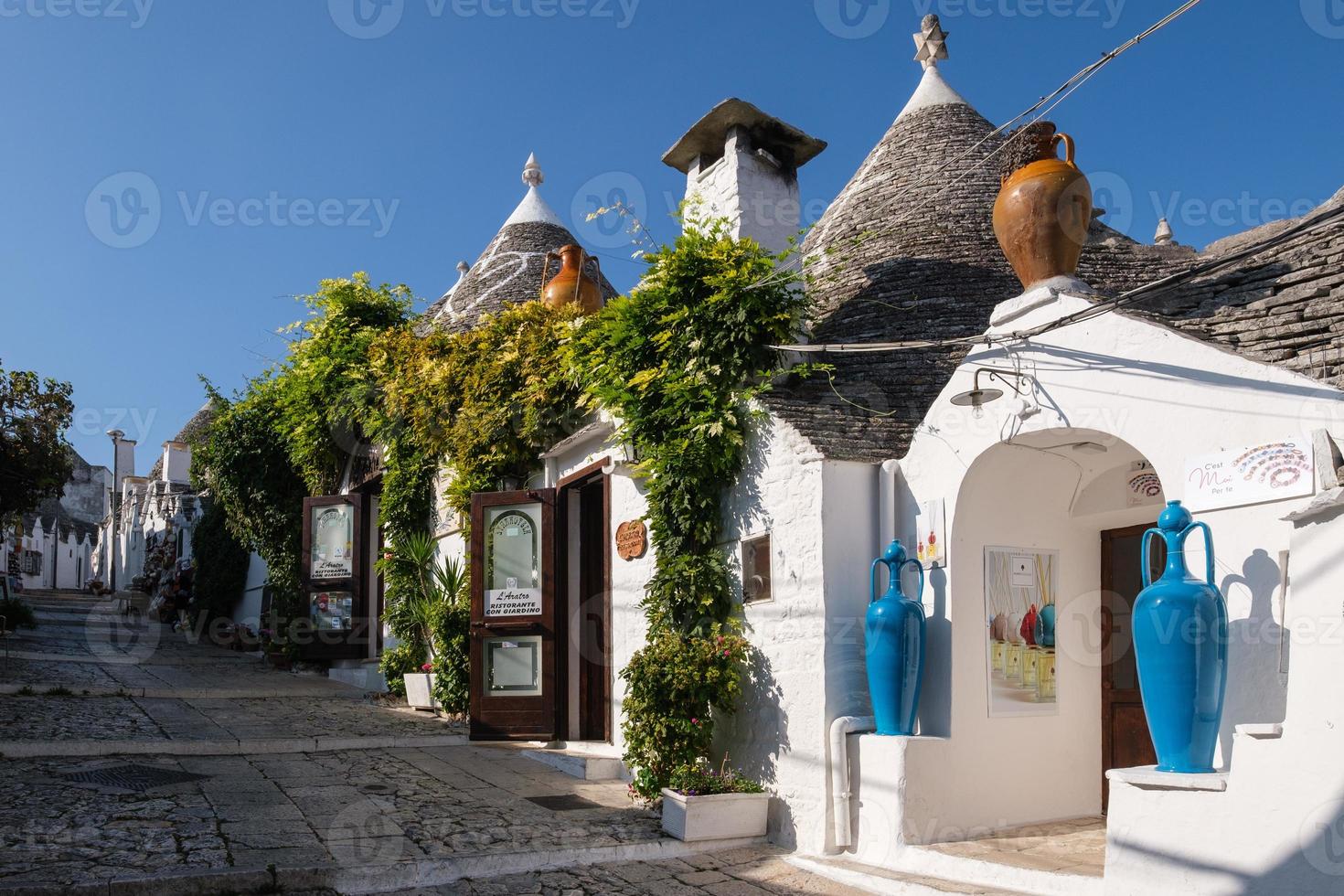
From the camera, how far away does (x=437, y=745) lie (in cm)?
987

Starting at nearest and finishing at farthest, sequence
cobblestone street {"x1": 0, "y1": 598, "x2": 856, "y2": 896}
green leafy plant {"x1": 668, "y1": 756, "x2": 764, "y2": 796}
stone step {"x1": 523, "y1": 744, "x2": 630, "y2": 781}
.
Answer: cobblestone street {"x1": 0, "y1": 598, "x2": 856, "y2": 896}, green leafy plant {"x1": 668, "y1": 756, "x2": 764, "y2": 796}, stone step {"x1": 523, "y1": 744, "x2": 630, "y2": 781}

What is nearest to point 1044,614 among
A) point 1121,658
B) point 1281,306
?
point 1121,658

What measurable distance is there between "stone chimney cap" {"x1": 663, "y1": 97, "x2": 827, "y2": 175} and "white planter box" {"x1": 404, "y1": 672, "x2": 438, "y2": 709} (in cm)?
655

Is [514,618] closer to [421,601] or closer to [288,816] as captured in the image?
[421,601]

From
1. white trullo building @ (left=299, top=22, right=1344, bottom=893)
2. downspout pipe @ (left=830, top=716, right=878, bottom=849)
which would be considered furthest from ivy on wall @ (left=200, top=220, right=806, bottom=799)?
downspout pipe @ (left=830, top=716, right=878, bottom=849)

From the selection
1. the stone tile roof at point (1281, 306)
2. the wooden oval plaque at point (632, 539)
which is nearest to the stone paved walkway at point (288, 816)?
the wooden oval plaque at point (632, 539)

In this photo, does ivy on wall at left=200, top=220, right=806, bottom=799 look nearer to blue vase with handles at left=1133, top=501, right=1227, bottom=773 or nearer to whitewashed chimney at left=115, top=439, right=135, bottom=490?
blue vase with handles at left=1133, top=501, right=1227, bottom=773

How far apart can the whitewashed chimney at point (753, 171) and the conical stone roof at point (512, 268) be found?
5.56 m

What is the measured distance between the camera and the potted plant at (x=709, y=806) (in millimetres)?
6844

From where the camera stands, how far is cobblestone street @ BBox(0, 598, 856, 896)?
5738mm

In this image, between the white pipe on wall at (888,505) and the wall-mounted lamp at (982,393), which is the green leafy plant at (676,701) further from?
the wall-mounted lamp at (982,393)

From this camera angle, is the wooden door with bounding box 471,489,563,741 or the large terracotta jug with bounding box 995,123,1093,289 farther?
the wooden door with bounding box 471,489,563,741

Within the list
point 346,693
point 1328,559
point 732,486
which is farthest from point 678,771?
point 346,693

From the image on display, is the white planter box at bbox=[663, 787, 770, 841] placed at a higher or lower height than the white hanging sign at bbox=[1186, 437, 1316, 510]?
lower
